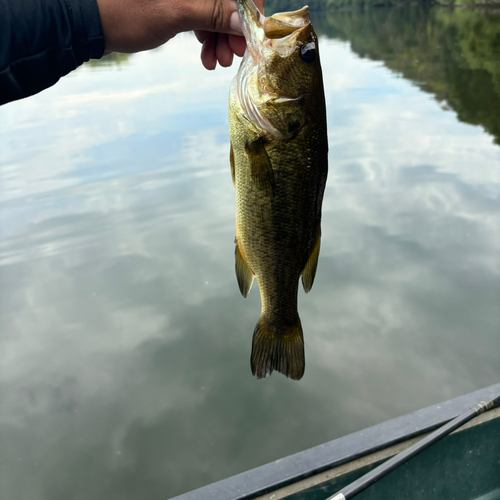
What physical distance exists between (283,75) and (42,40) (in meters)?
0.86

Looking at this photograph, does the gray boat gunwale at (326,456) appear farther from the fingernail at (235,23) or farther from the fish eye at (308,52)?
the fingernail at (235,23)

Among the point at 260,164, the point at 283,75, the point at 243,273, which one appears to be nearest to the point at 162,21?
the point at 283,75

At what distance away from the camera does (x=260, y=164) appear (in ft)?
5.19

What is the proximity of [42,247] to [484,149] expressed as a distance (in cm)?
845

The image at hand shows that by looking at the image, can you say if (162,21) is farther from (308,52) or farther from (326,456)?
(326,456)

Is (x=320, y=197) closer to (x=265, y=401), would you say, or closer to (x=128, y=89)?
(x=265, y=401)

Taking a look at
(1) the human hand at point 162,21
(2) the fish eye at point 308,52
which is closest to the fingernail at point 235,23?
(1) the human hand at point 162,21

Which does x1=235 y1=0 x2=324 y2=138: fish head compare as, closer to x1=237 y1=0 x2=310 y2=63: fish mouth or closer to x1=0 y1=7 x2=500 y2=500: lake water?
x1=237 y1=0 x2=310 y2=63: fish mouth

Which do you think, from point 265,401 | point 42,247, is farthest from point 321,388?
point 42,247

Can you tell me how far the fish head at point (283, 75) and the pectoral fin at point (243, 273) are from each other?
52 centimetres

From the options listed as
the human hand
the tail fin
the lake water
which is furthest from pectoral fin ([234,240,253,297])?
the lake water

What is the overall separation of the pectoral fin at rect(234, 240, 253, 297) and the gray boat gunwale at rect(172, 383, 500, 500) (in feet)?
3.20

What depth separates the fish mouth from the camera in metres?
1.54

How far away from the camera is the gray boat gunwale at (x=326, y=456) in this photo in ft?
7.23
